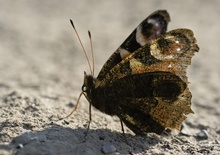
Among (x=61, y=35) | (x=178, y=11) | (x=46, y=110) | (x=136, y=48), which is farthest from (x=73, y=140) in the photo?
(x=178, y=11)

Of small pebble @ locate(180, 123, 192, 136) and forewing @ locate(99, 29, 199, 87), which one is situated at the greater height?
forewing @ locate(99, 29, 199, 87)

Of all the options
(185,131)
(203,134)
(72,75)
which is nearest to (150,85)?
(185,131)

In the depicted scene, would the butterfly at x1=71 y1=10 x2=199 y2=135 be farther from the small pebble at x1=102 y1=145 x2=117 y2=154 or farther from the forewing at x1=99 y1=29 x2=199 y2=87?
the small pebble at x1=102 y1=145 x2=117 y2=154

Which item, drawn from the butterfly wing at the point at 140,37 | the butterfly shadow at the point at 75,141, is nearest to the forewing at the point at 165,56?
the butterfly wing at the point at 140,37

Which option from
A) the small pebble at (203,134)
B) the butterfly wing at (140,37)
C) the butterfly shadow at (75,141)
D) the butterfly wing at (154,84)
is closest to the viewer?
the butterfly shadow at (75,141)

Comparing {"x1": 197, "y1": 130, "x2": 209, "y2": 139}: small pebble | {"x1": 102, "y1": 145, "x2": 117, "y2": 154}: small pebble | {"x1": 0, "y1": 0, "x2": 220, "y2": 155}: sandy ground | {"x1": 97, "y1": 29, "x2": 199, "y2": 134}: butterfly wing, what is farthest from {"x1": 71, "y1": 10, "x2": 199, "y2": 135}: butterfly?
{"x1": 197, "y1": 130, "x2": 209, "y2": 139}: small pebble

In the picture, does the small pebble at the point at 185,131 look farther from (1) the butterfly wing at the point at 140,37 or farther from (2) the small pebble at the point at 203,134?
(1) the butterfly wing at the point at 140,37

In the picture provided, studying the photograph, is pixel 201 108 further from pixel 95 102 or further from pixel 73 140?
pixel 73 140
